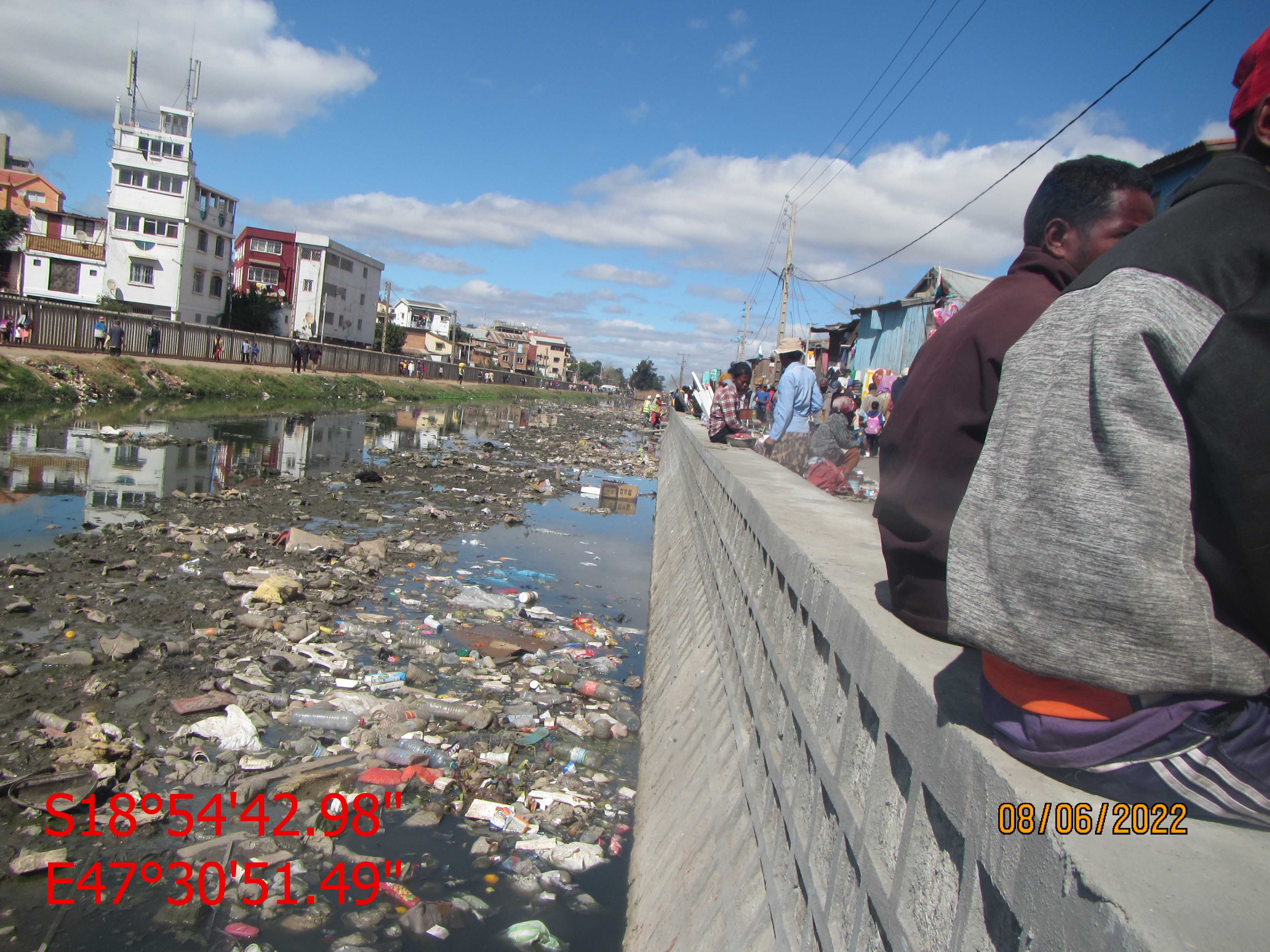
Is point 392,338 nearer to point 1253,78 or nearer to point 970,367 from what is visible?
point 970,367

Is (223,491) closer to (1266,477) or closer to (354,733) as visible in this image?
(354,733)

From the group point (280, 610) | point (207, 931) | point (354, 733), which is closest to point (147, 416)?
point (280, 610)

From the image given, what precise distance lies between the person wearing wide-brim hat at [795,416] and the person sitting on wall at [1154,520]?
26.7 feet

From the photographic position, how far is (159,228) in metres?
50.8

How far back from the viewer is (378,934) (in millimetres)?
3787

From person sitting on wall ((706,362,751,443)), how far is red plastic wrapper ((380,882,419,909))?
25.6 feet

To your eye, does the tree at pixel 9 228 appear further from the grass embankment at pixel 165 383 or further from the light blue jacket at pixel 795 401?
the light blue jacket at pixel 795 401

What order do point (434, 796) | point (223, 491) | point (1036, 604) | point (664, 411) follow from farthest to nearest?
point (664, 411) < point (223, 491) < point (434, 796) < point (1036, 604)

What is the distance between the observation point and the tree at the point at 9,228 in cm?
4809

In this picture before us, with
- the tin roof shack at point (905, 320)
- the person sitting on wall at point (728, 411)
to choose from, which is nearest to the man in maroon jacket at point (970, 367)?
the person sitting on wall at point (728, 411)

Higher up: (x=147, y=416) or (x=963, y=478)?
(x=963, y=478)

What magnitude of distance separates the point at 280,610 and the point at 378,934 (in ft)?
14.2

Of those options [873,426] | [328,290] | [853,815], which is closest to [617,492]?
[873,426]

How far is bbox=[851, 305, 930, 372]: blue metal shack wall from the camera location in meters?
21.9
